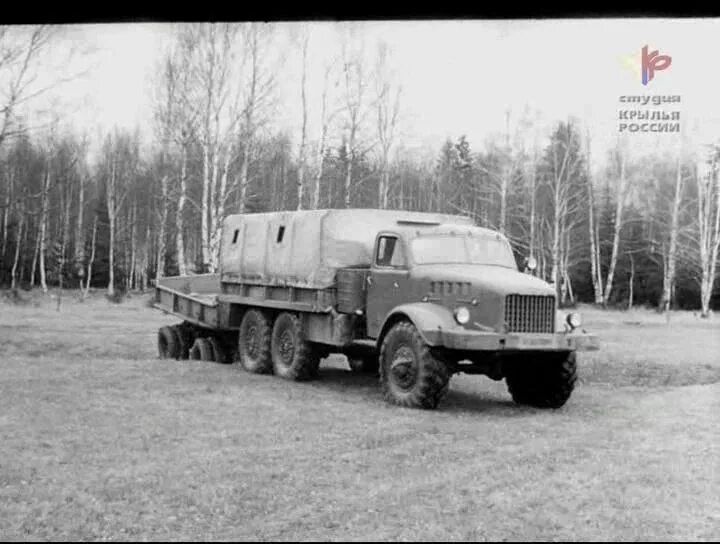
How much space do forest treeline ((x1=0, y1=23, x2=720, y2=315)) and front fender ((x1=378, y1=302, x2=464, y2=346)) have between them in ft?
5.54

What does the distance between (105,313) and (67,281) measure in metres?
3.41

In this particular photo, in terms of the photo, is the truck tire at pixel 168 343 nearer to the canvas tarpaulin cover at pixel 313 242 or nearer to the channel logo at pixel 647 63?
the canvas tarpaulin cover at pixel 313 242

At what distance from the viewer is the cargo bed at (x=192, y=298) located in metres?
11.3

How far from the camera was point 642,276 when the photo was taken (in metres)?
11.4

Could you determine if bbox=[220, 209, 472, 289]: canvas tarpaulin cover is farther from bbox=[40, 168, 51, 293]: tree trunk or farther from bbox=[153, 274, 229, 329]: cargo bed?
bbox=[40, 168, 51, 293]: tree trunk

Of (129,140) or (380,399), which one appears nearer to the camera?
(380,399)

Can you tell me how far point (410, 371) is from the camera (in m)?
7.95

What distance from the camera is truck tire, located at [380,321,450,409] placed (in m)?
7.71

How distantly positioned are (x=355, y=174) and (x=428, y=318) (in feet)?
8.18

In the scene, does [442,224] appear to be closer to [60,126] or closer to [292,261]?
[292,261]

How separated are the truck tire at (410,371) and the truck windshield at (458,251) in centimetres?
82

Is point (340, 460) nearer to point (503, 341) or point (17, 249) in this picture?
point (503, 341)

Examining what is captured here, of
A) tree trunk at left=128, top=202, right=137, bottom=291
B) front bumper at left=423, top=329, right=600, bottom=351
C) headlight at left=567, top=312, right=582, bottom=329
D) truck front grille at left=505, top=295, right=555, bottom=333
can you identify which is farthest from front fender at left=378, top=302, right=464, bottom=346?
tree trunk at left=128, top=202, right=137, bottom=291

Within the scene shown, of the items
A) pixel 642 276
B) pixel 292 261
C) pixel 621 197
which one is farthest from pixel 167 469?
pixel 642 276
